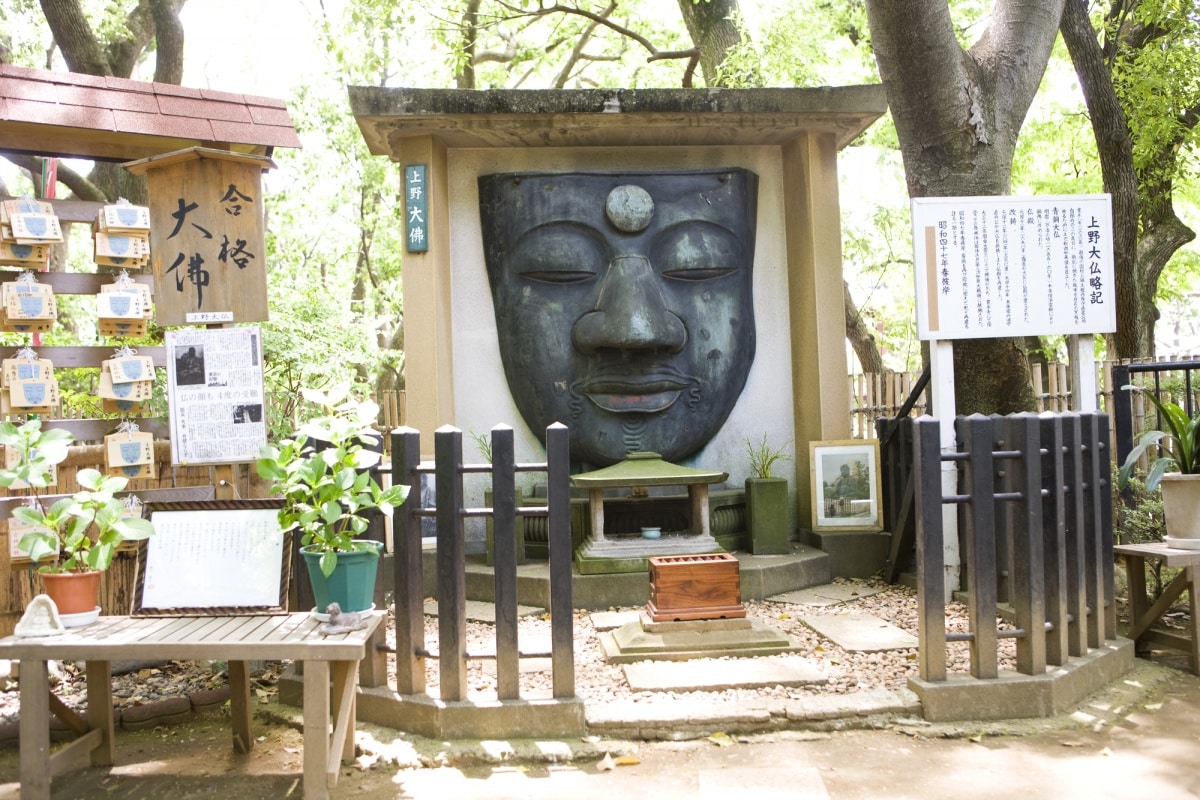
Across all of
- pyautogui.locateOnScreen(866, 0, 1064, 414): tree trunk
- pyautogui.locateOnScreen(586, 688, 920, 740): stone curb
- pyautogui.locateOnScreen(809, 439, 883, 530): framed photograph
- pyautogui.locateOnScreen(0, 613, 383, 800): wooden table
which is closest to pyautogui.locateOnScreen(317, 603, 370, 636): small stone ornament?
pyautogui.locateOnScreen(0, 613, 383, 800): wooden table

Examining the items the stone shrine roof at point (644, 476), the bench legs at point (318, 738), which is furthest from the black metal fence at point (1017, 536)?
the bench legs at point (318, 738)

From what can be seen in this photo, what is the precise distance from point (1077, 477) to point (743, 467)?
3.03 metres

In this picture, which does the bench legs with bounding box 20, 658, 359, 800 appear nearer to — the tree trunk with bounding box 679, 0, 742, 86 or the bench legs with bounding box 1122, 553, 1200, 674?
the bench legs with bounding box 1122, 553, 1200, 674

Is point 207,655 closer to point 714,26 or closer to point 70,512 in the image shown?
point 70,512

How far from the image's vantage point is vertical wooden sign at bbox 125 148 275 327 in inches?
183

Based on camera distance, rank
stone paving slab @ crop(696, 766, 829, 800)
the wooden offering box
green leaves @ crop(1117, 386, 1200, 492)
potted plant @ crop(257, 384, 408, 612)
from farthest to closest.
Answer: the wooden offering box
green leaves @ crop(1117, 386, 1200, 492)
potted plant @ crop(257, 384, 408, 612)
stone paving slab @ crop(696, 766, 829, 800)

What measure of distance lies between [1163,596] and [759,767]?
252 cm

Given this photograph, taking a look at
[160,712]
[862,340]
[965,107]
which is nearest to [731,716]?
[160,712]

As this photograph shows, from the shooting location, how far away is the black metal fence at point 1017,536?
3996 mm

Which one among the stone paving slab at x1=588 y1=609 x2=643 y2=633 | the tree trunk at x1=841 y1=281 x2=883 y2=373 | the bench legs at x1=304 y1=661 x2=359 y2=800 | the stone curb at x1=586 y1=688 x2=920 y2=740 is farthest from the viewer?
the tree trunk at x1=841 y1=281 x2=883 y2=373

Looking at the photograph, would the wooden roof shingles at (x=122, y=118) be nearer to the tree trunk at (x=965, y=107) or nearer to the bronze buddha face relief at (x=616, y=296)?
the bronze buddha face relief at (x=616, y=296)

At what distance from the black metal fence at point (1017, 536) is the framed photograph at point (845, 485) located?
7.30 ft

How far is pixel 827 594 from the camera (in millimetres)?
6160

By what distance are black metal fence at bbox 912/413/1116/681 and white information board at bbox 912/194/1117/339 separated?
1257mm
